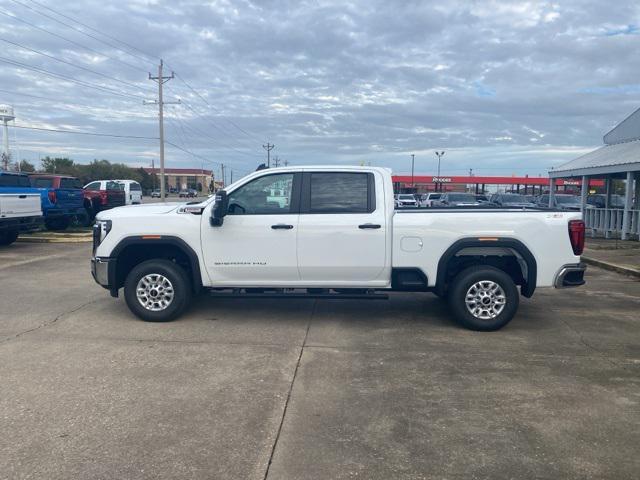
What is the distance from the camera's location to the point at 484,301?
6445mm

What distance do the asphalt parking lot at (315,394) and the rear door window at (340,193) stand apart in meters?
1.50

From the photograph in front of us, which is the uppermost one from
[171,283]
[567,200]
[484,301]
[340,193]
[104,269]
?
[340,193]

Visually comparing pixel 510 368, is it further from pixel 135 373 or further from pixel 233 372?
pixel 135 373

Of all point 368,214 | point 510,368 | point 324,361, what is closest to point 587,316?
point 510,368

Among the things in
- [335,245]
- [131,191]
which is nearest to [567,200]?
[131,191]

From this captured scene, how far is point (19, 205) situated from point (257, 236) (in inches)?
373

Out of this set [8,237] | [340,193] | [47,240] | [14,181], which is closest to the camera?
[340,193]

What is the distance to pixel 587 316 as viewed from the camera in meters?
7.34

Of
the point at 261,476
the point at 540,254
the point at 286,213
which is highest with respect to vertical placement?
the point at 286,213

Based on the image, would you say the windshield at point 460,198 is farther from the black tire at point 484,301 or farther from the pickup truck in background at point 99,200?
the black tire at point 484,301

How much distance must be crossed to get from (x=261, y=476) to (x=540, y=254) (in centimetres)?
448

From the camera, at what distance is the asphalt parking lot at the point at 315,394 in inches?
135

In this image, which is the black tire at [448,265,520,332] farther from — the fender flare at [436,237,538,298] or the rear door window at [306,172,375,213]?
the rear door window at [306,172,375,213]

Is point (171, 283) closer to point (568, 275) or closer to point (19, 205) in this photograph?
point (568, 275)
